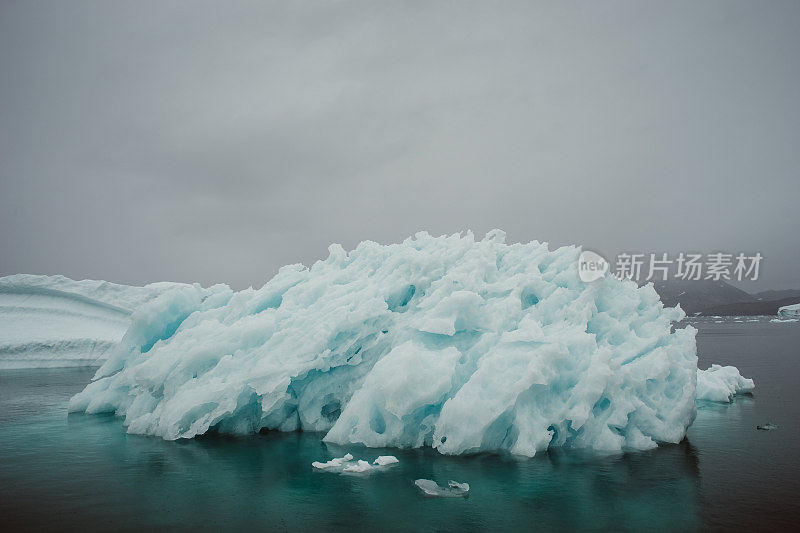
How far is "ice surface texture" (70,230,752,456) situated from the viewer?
11.7 metres

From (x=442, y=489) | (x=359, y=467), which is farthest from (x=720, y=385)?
(x=359, y=467)

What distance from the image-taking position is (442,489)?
9203mm

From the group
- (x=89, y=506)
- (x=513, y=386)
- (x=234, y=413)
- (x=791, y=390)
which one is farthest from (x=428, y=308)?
(x=791, y=390)

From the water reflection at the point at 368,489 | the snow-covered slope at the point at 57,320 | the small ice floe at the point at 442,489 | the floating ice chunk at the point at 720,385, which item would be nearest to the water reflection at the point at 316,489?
the water reflection at the point at 368,489

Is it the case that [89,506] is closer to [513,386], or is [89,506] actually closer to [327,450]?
[327,450]

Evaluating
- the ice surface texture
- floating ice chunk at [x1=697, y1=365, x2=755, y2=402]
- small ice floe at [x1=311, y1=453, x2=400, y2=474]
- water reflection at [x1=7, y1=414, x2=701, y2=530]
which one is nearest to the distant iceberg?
floating ice chunk at [x1=697, y1=365, x2=755, y2=402]

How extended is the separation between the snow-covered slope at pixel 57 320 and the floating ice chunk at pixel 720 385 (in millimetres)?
36146

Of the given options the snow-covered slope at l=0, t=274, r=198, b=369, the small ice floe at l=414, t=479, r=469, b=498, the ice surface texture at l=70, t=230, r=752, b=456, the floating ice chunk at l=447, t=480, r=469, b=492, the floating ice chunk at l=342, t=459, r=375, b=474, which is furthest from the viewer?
the snow-covered slope at l=0, t=274, r=198, b=369

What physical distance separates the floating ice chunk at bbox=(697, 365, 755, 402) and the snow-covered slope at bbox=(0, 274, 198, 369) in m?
36.1

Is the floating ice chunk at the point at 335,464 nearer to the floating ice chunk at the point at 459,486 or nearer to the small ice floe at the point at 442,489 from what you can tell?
the small ice floe at the point at 442,489

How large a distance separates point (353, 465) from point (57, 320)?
35.7m

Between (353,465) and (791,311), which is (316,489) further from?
(791,311)

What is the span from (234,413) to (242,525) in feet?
21.9

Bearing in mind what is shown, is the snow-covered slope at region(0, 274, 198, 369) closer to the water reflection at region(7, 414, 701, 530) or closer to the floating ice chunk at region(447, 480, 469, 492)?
the water reflection at region(7, 414, 701, 530)
